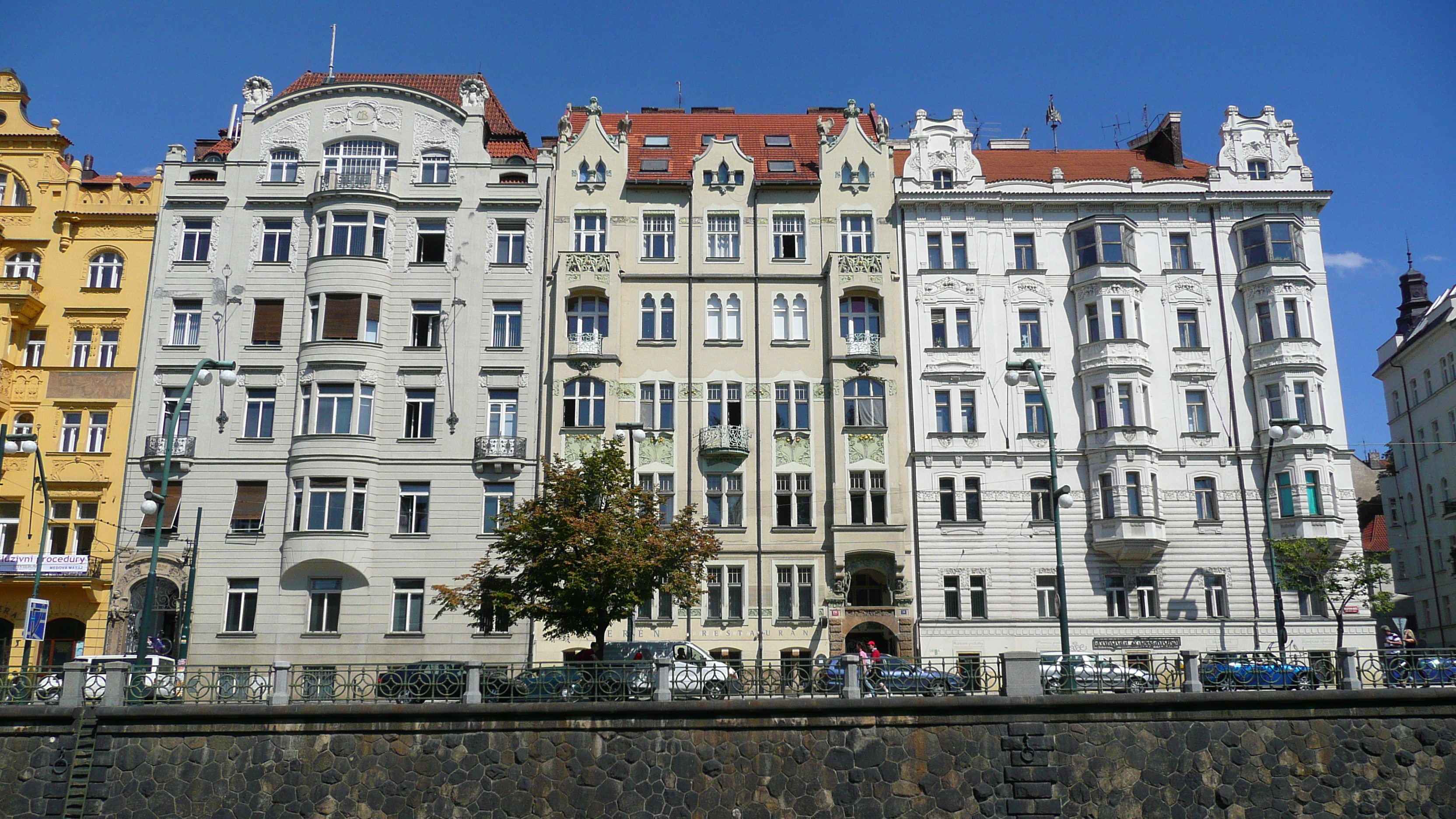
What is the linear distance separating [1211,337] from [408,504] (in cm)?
2938

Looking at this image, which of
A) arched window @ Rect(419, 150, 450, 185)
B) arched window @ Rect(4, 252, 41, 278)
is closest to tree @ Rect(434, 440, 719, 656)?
arched window @ Rect(419, 150, 450, 185)

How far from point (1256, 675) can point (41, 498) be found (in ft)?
123

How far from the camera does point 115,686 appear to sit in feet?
74.4

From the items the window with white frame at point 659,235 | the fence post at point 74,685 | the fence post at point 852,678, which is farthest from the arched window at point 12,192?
the fence post at point 852,678

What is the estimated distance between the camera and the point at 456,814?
2197 centimetres

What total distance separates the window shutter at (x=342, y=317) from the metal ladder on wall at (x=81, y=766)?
1926 centimetres

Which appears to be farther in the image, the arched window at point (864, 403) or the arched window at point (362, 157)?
the arched window at point (362, 157)

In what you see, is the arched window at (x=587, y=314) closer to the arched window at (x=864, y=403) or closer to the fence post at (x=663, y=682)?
the arched window at (x=864, y=403)

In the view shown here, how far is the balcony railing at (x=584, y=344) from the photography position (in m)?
40.0

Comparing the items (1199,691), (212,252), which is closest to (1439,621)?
(1199,691)

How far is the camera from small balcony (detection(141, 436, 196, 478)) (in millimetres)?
38500

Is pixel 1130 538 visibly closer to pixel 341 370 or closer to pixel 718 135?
→ pixel 718 135

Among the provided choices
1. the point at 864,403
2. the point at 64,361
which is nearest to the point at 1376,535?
the point at 864,403

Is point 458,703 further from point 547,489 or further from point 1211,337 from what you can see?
point 1211,337
